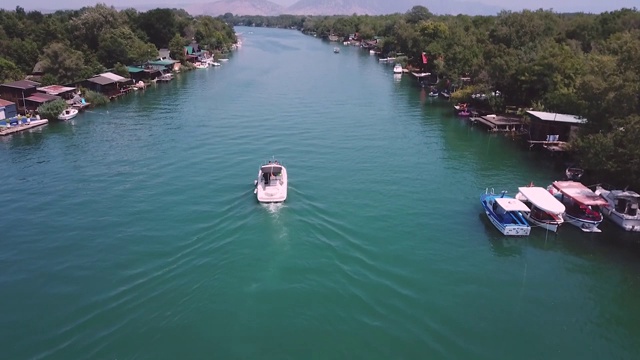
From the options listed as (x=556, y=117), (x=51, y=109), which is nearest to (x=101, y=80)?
(x=51, y=109)

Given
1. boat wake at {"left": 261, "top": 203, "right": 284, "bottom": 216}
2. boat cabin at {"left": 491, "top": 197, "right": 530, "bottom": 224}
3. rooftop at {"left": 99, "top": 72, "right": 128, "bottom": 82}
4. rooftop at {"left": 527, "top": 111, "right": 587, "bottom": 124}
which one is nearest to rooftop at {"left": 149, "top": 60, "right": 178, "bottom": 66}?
rooftop at {"left": 99, "top": 72, "right": 128, "bottom": 82}

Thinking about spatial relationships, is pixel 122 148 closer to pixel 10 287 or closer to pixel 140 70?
pixel 10 287

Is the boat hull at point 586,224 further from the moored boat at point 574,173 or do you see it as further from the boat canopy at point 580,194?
the moored boat at point 574,173

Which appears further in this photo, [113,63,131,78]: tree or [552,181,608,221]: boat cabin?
[113,63,131,78]: tree

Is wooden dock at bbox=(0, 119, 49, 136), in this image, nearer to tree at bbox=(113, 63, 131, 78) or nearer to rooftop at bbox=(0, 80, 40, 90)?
rooftop at bbox=(0, 80, 40, 90)

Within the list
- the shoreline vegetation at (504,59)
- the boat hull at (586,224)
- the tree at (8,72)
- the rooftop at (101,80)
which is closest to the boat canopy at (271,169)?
the boat hull at (586,224)

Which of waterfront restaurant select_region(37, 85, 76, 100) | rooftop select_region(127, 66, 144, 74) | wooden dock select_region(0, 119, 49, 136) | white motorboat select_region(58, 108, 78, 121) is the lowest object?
wooden dock select_region(0, 119, 49, 136)

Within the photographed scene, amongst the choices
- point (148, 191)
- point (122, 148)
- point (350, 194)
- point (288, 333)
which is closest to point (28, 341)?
point (288, 333)

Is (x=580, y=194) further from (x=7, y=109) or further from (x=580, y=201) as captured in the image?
(x=7, y=109)
